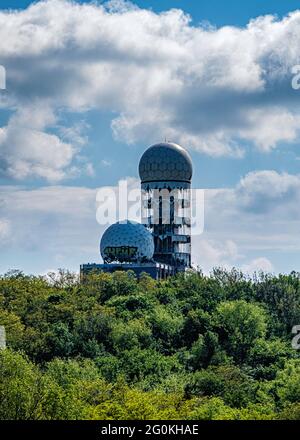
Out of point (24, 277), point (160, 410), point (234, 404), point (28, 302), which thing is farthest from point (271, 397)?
point (24, 277)

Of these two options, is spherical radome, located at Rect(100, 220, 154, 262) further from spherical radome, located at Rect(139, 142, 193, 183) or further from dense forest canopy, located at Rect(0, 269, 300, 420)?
spherical radome, located at Rect(139, 142, 193, 183)

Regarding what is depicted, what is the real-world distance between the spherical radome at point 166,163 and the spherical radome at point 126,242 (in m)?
6.92

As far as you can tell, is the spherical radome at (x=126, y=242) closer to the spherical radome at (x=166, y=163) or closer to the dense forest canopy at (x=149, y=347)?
the dense forest canopy at (x=149, y=347)

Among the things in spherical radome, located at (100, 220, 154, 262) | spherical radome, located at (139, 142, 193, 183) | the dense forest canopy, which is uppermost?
spherical radome, located at (139, 142, 193, 183)

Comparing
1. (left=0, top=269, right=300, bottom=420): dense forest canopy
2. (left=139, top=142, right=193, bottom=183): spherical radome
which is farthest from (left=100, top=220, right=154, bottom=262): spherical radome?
(left=139, top=142, right=193, bottom=183): spherical radome

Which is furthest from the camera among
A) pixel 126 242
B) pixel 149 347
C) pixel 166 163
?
pixel 166 163

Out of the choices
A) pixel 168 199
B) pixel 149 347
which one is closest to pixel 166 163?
pixel 168 199

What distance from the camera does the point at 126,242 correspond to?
294 ft

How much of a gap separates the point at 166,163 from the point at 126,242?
9909mm

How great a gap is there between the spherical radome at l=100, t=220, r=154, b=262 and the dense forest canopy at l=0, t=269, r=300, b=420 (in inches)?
195

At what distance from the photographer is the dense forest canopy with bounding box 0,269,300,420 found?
153ft

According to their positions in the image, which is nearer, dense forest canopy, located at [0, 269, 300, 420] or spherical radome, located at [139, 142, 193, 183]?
dense forest canopy, located at [0, 269, 300, 420]

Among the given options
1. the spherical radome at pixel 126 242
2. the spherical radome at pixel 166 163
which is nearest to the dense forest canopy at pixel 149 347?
the spherical radome at pixel 126 242

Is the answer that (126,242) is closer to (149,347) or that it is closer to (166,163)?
(166,163)
